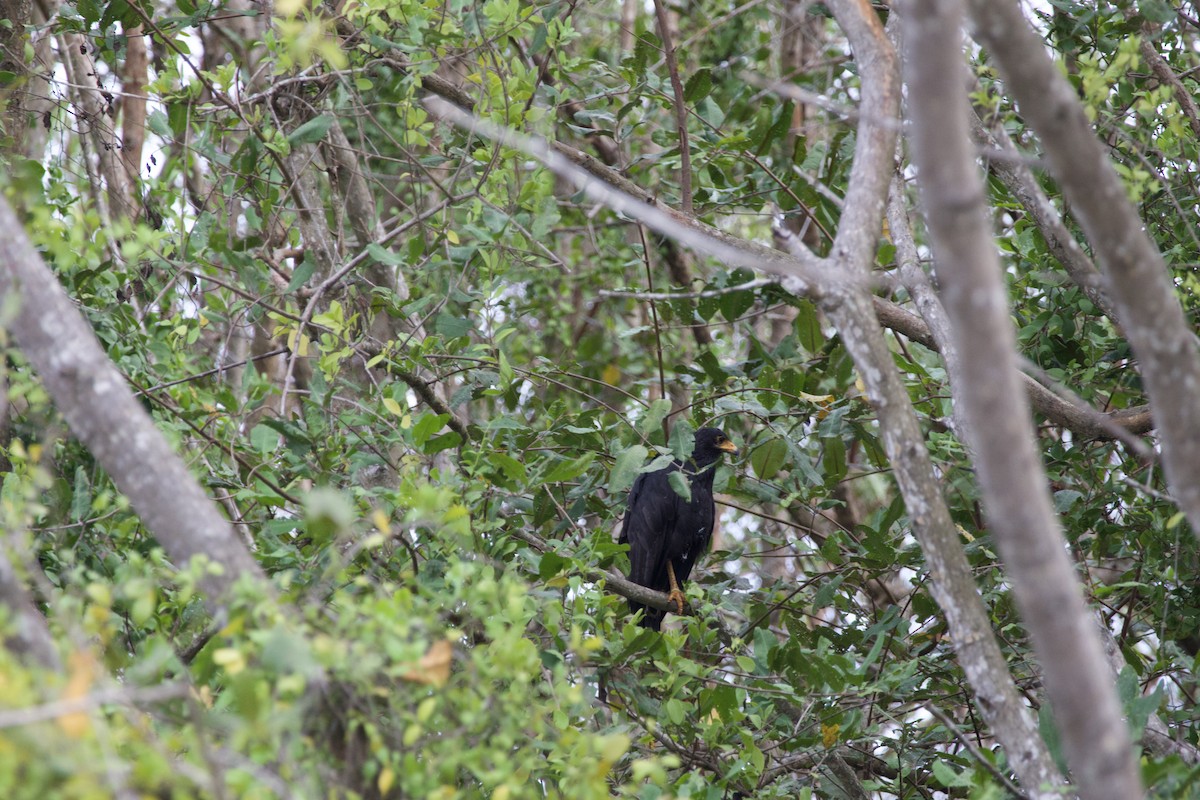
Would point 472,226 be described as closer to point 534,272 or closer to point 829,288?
point 829,288

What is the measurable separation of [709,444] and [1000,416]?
14.8 ft

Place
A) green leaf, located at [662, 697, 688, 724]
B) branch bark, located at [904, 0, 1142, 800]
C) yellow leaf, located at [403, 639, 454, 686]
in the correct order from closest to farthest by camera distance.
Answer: branch bark, located at [904, 0, 1142, 800], yellow leaf, located at [403, 639, 454, 686], green leaf, located at [662, 697, 688, 724]

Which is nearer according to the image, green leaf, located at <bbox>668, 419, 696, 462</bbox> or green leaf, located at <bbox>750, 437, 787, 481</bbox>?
green leaf, located at <bbox>668, 419, 696, 462</bbox>

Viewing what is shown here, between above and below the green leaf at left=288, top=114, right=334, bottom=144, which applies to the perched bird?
below

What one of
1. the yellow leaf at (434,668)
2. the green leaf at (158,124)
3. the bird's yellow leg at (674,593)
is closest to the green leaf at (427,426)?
the yellow leaf at (434,668)

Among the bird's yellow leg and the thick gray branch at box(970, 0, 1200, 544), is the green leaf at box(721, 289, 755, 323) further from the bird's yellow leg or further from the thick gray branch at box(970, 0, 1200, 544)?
the thick gray branch at box(970, 0, 1200, 544)

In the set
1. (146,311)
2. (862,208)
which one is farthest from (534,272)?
(862,208)

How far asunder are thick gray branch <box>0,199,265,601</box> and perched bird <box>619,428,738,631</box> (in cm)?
413

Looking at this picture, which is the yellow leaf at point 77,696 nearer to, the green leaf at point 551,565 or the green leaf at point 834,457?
the green leaf at point 551,565

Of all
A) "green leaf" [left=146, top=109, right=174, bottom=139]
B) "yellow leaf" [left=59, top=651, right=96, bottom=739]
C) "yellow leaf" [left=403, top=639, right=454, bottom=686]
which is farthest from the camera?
"green leaf" [left=146, top=109, right=174, bottom=139]

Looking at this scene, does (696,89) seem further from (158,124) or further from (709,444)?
(158,124)

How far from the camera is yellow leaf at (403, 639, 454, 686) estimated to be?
1.92 metres

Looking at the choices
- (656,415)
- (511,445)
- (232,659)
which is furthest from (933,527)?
(511,445)

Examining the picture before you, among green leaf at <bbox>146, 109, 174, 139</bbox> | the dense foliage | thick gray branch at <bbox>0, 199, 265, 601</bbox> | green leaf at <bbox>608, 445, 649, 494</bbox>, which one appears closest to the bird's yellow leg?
the dense foliage
